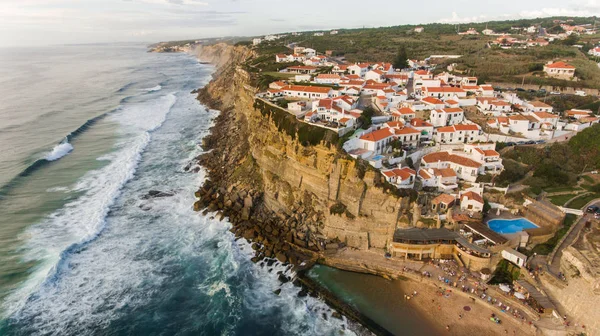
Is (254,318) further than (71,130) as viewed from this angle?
No

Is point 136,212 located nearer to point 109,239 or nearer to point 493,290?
point 109,239

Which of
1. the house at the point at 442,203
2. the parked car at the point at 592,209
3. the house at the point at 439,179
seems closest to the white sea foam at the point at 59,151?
the house at the point at 439,179

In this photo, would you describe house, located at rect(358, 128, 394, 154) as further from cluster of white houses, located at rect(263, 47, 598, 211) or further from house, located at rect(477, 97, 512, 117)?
house, located at rect(477, 97, 512, 117)

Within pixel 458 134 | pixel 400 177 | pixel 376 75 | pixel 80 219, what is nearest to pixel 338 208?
pixel 400 177

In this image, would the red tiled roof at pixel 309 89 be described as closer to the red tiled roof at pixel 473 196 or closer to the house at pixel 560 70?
the red tiled roof at pixel 473 196

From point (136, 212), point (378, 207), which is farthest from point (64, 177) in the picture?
point (378, 207)

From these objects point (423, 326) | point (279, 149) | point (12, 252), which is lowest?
point (423, 326)
